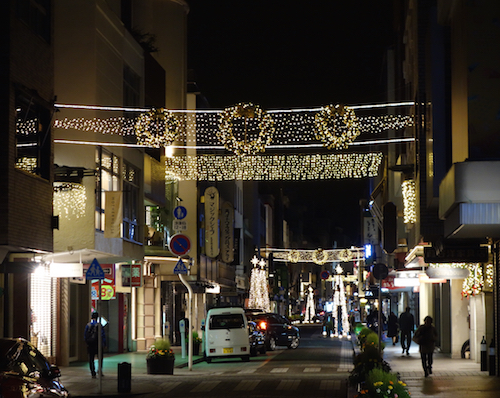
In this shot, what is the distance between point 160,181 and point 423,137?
19.1 metres

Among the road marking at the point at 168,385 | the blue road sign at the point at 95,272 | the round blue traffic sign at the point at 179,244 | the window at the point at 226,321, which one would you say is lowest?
the road marking at the point at 168,385

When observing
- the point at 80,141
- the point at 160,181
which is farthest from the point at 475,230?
the point at 160,181

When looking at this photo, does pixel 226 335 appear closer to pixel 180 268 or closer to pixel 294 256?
pixel 180 268

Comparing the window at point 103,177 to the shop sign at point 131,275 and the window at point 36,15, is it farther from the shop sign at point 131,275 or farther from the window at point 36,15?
the shop sign at point 131,275

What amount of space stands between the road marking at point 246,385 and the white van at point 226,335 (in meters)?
8.76

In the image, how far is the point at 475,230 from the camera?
15562mm

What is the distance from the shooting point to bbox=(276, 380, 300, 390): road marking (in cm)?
2189

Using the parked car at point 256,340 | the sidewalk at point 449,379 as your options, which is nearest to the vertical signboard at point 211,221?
the parked car at point 256,340

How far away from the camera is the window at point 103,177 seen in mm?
29375

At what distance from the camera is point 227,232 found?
6034cm

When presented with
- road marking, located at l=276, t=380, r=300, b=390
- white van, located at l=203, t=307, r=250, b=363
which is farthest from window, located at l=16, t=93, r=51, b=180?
white van, located at l=203, t=307, r=250, b=363

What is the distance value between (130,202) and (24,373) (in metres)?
22.3

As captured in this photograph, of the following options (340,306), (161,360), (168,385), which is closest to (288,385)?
(168,385)

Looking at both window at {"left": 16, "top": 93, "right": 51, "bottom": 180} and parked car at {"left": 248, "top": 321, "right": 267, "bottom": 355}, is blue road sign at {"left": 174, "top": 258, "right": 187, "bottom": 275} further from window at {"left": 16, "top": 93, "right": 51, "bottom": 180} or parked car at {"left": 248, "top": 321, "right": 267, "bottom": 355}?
parked car at {"left": 248, "top": 321, "right": 267, "bottom": 355}
